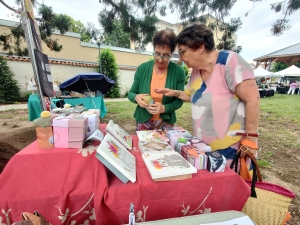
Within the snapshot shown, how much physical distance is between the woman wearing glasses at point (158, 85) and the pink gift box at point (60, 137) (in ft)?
1.92

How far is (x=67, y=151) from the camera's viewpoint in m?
0.84

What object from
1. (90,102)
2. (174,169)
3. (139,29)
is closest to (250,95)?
(174,169)

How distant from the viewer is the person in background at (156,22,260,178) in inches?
38.6

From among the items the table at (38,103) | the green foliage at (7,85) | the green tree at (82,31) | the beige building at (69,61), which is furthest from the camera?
the beige building at (69,61)

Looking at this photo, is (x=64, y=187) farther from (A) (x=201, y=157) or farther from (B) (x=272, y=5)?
(B) (x=272, y=5)

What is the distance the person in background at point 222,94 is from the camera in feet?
3.21

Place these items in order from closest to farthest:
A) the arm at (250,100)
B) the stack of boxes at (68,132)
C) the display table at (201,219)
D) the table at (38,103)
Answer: the display table at (201,219) < the stack of boxes at (68,132) < the arm at (250,100) < the table at (38,103)

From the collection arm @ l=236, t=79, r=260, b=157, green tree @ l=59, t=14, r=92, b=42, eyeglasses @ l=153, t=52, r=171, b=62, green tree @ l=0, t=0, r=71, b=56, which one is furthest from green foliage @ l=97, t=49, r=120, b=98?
arm @ l=236, t=79, r=260, b=157

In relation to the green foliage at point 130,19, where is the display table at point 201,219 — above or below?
below

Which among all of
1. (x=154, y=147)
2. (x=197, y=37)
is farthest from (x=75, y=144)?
(x=197, y=37)

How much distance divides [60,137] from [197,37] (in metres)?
0.95

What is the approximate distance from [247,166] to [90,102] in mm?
4117

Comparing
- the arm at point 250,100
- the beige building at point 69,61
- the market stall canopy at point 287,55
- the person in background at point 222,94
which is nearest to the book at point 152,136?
the person in background at point 222,94

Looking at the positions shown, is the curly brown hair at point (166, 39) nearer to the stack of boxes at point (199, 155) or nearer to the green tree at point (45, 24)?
the stack of boxes at point (199, 155)
